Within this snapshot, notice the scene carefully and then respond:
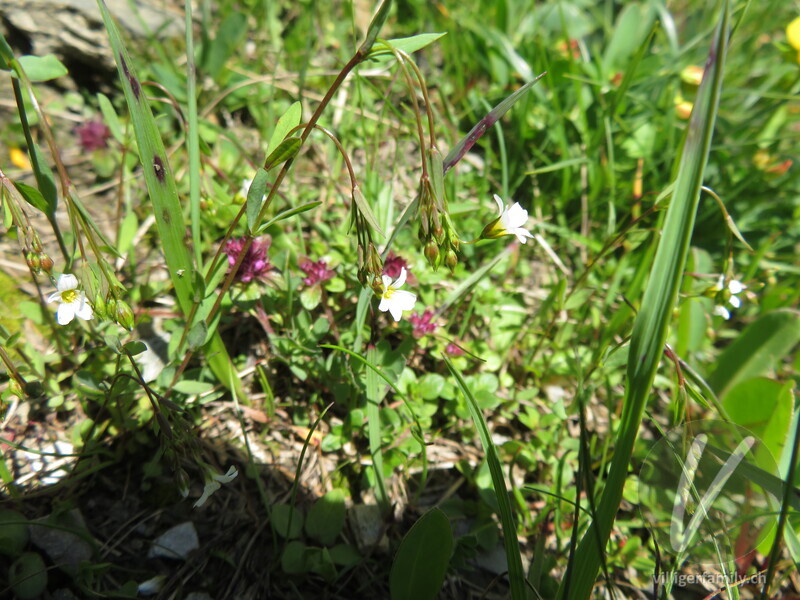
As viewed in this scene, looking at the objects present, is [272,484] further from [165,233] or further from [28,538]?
[165,233]

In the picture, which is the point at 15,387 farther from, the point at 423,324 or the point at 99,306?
the point at 423,324

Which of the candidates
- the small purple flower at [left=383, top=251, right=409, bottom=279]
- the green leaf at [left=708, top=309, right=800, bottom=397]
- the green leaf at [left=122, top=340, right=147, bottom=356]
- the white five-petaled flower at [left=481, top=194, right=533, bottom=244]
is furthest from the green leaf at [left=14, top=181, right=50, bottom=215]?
the green leaf at [left=708, top=309, right=800, bottom=397]

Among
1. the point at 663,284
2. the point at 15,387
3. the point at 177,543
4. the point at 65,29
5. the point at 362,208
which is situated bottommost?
the point at 177,543

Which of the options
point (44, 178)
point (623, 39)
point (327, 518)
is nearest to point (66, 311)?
point (44, 178)

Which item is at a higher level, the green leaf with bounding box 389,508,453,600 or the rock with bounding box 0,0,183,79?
the rock with bounding box 0,0,183,79

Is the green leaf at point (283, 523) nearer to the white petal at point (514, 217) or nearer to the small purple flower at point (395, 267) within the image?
the small purple flower at point (395, 267)

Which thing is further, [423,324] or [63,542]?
[423,324]

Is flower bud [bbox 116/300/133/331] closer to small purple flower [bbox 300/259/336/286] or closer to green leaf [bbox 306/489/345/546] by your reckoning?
small purple flower [bbox 300/259/336/286]
